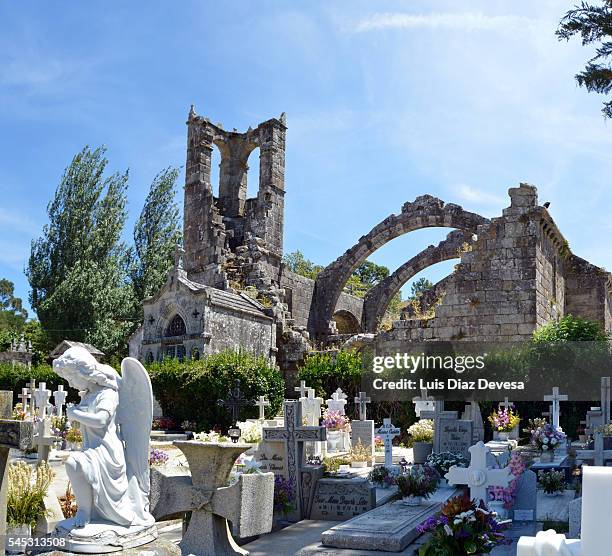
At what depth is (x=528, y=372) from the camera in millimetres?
15375

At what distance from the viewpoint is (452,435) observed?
39.4 feet

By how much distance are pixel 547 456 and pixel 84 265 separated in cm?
2469

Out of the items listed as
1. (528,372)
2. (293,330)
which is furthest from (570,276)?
(293,330)

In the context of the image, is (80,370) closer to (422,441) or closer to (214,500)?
(214,500)

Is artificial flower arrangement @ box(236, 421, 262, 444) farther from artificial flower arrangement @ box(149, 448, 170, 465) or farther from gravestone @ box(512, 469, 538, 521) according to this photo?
gravestone @ box(512, 469, 538, 521)

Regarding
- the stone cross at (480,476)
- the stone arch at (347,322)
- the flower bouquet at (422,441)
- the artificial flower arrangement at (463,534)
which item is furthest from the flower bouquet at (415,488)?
the stone arch at (347,322)

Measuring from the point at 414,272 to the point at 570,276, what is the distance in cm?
656

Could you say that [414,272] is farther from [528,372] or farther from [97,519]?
[97,519]

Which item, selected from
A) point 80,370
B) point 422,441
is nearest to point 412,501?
point 80,370

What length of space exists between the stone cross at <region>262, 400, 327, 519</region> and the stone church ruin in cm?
894

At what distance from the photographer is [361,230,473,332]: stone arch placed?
2441 centimetres

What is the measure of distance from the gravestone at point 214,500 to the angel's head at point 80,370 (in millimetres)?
1023

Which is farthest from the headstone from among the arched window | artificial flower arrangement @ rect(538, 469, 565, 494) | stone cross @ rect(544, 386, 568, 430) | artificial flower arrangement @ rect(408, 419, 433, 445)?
the arched window

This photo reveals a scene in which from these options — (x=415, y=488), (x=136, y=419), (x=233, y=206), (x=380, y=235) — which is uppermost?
(x=233, y=206)
